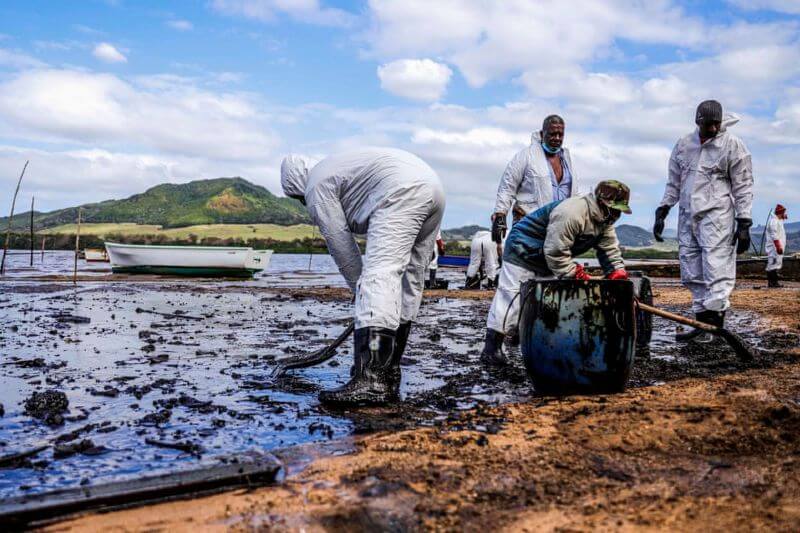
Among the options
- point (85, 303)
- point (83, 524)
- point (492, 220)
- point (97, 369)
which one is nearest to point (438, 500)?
point (83, 524)

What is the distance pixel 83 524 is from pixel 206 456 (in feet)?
2.74

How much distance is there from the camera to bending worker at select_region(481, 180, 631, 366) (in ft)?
15.1

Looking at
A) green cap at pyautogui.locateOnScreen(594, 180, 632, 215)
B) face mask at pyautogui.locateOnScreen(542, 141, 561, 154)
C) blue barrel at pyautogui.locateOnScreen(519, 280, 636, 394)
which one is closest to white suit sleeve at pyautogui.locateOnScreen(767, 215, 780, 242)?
face mask at pyautogui.locateOnScreen(542, 141, 561, 154)

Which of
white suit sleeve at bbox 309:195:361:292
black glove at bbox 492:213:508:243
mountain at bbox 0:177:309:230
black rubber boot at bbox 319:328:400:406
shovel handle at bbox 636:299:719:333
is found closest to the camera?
black rubber boot at bbox 319:328:400:406

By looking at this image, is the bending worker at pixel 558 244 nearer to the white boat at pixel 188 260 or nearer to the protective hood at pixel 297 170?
the protective hood at pixel 297 170

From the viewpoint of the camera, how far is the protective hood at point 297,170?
15.2 ft

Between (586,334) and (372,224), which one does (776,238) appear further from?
(372,224)

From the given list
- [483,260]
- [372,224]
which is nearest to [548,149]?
[372,224]

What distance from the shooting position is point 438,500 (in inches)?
91.4

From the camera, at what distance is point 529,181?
641 cm

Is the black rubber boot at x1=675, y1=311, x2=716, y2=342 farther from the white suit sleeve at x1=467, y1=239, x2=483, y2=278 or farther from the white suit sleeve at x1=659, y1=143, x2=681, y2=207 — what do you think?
the white suit sleeve at x1=467, y1=239, x2=483, y2=278

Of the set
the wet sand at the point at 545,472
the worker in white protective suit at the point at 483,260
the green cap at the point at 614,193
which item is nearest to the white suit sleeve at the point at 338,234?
the wet sand at the point at 545,472

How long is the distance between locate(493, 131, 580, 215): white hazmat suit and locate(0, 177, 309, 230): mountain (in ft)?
389

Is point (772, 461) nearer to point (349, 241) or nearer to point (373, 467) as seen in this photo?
point (373, 467)
